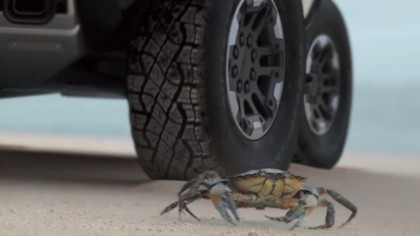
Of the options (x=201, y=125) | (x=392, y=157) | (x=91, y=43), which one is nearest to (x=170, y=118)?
(x=201, y=125)

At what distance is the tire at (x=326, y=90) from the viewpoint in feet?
20.2

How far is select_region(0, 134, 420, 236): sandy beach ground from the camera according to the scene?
2748 millimetres

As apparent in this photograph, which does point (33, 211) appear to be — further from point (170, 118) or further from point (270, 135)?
point (270, 135)

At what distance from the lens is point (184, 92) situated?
392 centimetres

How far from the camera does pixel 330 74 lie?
665 centimetres

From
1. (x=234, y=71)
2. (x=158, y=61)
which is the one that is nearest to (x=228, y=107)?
(x=234, y=71)

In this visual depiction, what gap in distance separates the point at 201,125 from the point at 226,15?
1.59ft

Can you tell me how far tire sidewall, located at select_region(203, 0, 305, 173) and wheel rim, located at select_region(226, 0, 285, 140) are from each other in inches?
2.0

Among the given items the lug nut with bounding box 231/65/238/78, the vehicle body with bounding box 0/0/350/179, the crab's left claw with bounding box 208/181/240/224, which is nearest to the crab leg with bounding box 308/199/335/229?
the crab's left claw with bounding box 208/181/240/224

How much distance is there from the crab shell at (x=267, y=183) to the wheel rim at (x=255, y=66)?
1143mm

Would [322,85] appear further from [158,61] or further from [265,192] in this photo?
[265,192]

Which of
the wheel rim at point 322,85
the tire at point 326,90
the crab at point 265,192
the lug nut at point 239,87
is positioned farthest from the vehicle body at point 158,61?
the wheel rim at point 322,85

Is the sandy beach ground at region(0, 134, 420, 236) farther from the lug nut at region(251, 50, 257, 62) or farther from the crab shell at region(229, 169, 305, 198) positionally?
the lug nut at region(251, 50, 257, 62)

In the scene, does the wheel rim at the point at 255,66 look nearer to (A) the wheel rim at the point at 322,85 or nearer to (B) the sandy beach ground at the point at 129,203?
(B) the sandy beach ground at the point at 129,203
